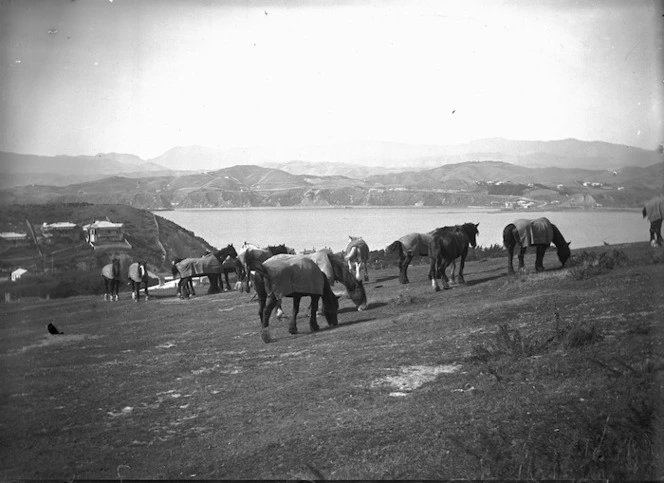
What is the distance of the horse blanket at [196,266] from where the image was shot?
77.9 ft

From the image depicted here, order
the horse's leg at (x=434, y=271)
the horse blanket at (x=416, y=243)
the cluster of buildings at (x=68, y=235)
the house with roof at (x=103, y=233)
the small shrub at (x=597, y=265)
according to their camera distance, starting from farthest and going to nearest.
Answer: the horse blanket at (x=416, y=243) < the house with roof at (x=103, y=233) < the horse's leg at (x=434, y=271) < the small shrub at (x=597, y=265) < the cluster of buildings at (x=68, y=235)

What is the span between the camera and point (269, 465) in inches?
279

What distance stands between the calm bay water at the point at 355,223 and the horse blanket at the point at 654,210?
0.32 m

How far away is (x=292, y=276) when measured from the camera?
1404 cm

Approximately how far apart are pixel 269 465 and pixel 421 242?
14697mm

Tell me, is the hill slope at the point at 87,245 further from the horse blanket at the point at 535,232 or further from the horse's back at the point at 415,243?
the horse blanket at the point at 535,232

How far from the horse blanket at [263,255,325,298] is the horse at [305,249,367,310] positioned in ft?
7.39

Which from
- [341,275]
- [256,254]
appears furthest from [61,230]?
[341,275]

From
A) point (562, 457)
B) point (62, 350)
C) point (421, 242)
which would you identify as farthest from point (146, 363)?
point (421, 242)

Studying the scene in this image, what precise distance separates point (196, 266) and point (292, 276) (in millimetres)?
10761

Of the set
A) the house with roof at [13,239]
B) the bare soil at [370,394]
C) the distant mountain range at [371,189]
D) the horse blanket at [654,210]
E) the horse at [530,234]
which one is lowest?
the bare soil at [370,394]

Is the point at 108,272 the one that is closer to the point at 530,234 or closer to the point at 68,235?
the point at 68,235

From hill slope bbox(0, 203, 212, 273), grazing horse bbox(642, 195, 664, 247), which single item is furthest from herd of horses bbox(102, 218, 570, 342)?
grazing horse bbox(642, 195, 664, 247)

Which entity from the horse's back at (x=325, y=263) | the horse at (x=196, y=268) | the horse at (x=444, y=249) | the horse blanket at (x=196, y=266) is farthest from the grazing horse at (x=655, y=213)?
the horse blanket at (x=196, y=266)
